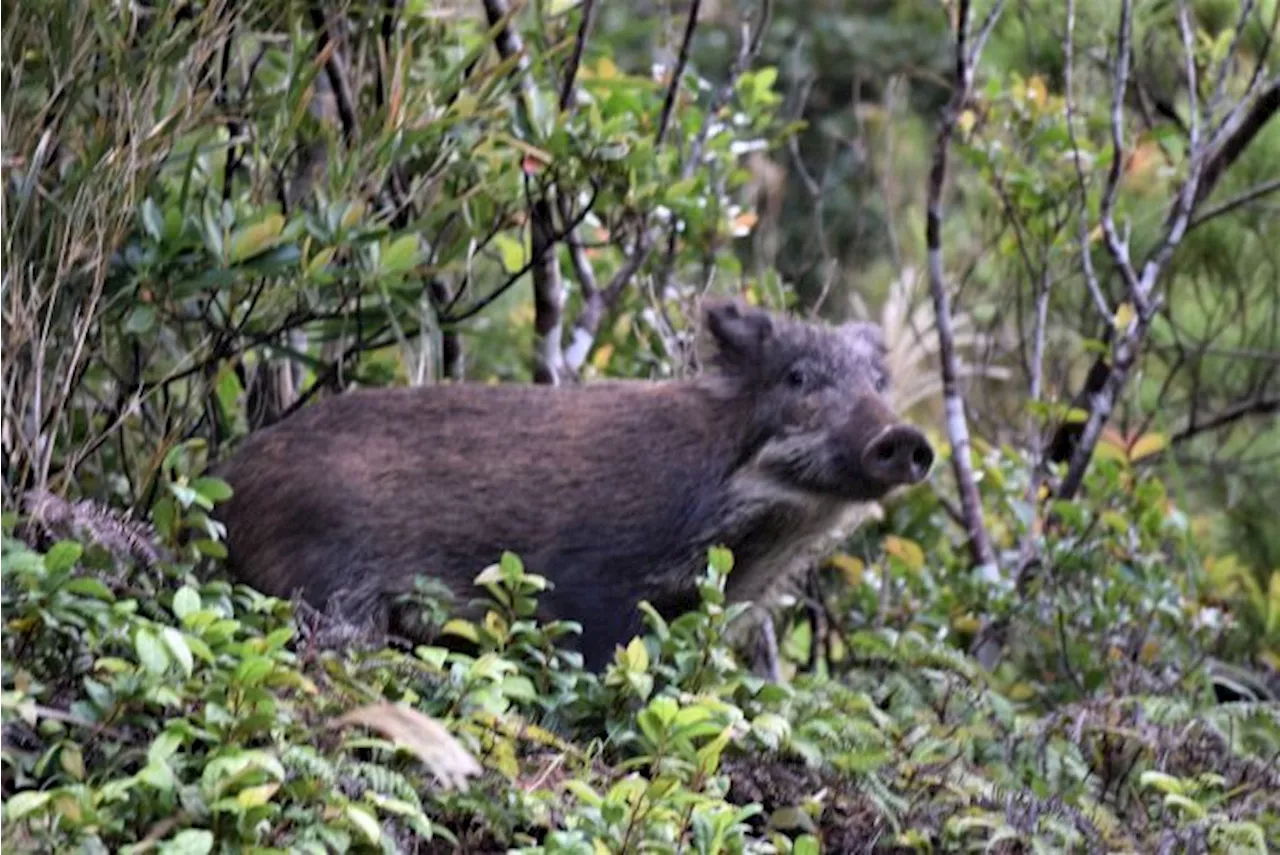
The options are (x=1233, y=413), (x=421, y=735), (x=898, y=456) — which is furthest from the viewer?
(x=1233, y=413)

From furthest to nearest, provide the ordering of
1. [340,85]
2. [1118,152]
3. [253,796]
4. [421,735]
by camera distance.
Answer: [1118,152]
[340,85]
[421,735]
[253,796]

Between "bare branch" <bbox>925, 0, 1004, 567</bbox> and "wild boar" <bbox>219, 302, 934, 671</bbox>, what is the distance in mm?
793

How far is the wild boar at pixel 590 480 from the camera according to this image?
16.3ft

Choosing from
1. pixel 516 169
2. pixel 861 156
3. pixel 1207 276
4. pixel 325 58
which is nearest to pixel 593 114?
pixel 516 169

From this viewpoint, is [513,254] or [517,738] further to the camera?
[513,254]

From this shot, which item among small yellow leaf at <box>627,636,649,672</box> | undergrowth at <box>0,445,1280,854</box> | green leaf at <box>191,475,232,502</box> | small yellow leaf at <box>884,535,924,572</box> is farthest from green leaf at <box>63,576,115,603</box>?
small yellow leaf at <box>884,535,924,572</box>

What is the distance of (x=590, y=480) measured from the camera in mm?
5176

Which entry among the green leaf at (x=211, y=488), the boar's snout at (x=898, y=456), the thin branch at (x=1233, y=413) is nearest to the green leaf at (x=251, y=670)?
the green leaf at (x=211, y=488)

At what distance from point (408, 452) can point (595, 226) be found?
118cm

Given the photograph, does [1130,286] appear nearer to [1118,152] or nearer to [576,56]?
[1118,152]

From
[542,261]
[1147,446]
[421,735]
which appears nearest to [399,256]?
[542,261]

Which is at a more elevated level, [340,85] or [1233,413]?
[340,85]

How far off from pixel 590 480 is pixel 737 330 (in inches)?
21.7

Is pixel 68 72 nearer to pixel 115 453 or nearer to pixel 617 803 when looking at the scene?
pixel 115 453
